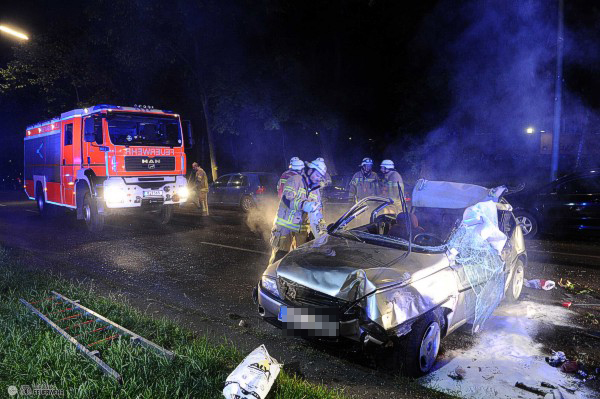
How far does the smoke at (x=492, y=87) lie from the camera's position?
45.3ft

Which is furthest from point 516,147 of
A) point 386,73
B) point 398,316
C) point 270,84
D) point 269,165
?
point 398,316

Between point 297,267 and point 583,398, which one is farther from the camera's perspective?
point 297,267

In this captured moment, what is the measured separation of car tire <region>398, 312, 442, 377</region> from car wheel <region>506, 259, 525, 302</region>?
1999mm

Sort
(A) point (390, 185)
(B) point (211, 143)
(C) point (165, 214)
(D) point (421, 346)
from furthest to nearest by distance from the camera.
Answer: (B) point (211, 143), (C) point (165, 214), (A) point (390, 185), (D) point (421, 346)

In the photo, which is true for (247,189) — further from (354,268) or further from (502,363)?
(502,363)

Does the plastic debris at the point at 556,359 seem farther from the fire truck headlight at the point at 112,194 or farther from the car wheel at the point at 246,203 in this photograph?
the car wheel at the point at 246,203

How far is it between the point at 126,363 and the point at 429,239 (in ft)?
9.93

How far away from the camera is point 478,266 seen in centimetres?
435

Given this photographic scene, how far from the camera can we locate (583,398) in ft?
11.0

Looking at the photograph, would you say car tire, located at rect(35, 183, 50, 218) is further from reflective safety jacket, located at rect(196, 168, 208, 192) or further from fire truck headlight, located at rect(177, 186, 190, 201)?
fire truck headlight, located at rect(177, 186, 190, 201)

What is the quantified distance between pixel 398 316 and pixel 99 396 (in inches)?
90.5

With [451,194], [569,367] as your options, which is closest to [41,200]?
[451,194]

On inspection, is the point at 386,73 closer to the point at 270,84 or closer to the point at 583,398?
the point at 270,84

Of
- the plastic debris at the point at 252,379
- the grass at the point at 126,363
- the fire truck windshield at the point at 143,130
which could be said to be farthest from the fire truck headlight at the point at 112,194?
the plastic debris at the point at 252,379
